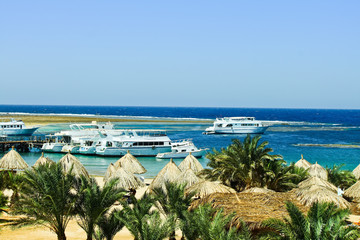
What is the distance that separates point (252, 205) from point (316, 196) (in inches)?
115

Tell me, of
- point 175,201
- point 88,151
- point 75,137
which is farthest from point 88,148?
point 175,201

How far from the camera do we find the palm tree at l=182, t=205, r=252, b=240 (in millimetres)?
9742

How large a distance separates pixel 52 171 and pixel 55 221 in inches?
71.4

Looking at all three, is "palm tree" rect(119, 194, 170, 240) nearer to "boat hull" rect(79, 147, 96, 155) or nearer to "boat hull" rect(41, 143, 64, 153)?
"boat hull" rect(79, 147, 96, 155)

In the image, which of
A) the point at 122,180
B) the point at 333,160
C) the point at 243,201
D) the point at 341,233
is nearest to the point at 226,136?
the point at 333,160

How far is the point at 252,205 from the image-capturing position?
14.3 meters

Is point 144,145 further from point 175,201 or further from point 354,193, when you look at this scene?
point 175,201

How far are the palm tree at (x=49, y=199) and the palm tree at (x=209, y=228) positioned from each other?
13.5 ft

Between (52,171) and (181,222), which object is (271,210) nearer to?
(181,222)

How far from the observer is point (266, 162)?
19484 mm

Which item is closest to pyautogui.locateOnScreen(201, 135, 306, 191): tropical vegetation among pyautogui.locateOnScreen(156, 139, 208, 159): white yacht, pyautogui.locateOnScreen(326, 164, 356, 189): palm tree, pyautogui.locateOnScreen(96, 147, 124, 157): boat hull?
pyautogui.locateOnScreen(326, 164, 356, 189): palm tree

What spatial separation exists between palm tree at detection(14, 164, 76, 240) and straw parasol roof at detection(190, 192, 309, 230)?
5066mm

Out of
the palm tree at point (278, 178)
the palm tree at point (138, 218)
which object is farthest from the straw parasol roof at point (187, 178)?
the palm tree at point (138, 218)

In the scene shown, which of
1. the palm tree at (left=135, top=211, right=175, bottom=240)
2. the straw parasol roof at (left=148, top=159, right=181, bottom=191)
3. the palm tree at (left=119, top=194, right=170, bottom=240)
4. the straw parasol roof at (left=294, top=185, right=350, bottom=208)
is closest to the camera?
the palm tree at (left=135, top=211, right=175, bottom=240)
